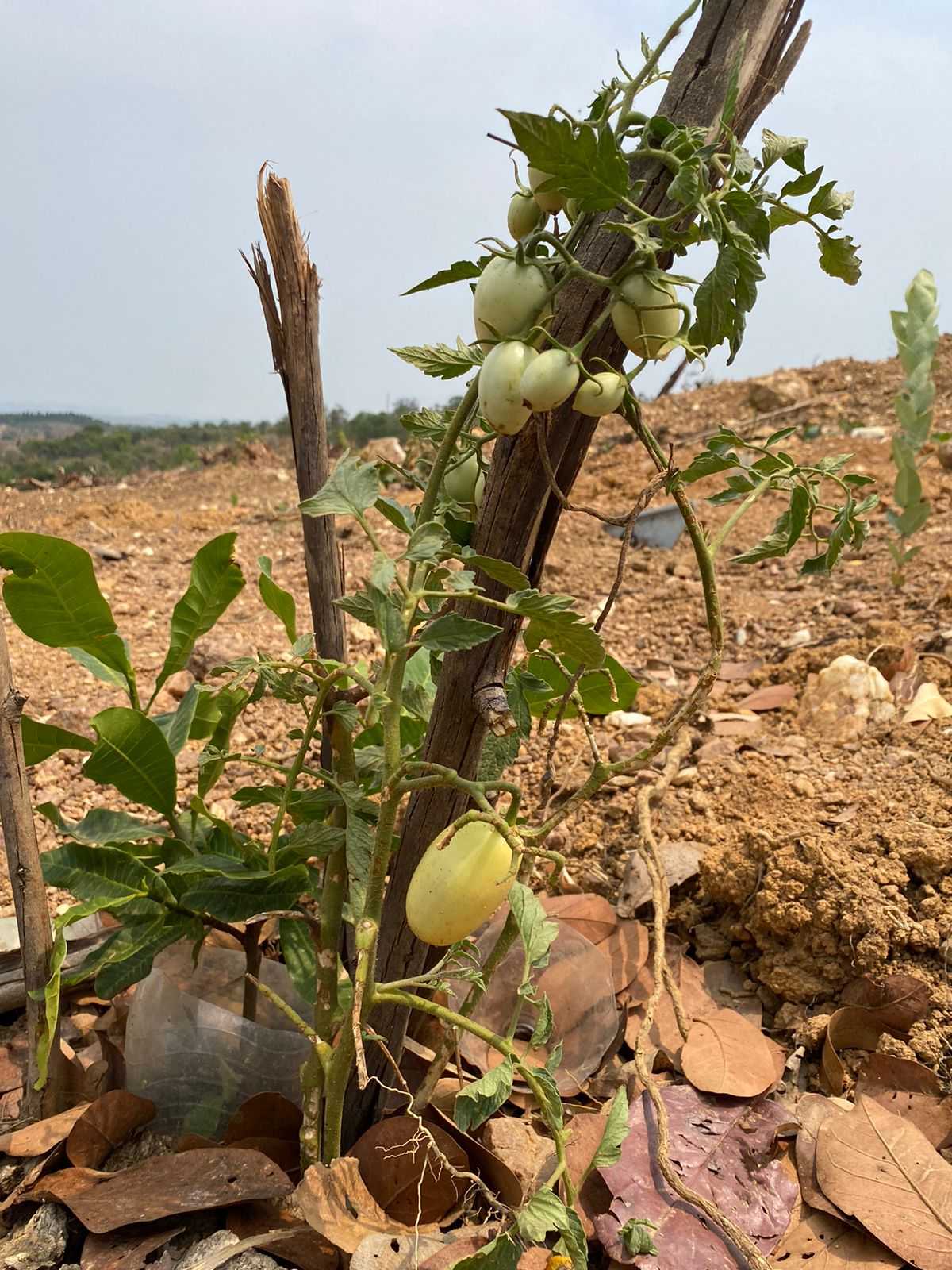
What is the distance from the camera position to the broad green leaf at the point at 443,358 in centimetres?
87

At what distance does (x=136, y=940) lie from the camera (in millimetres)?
1170

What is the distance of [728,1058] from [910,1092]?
0.75ft

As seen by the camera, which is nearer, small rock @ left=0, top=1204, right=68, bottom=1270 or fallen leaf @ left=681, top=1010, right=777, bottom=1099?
small rock @ left=0, top=1204, right=68, bottom=1270

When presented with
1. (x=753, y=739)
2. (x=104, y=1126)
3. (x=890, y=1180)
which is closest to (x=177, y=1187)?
(x=104, y=1126)

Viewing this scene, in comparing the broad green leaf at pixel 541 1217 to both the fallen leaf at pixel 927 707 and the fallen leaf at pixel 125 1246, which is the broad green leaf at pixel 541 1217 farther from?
the fallen leaf at pixel 927 707

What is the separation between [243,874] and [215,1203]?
0.34 m

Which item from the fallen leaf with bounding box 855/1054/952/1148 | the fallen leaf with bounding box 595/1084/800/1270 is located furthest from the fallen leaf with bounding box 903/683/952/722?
the fallen leaf with bounding box 595/1084/800/1270

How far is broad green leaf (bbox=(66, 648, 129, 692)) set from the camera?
1.35 meters

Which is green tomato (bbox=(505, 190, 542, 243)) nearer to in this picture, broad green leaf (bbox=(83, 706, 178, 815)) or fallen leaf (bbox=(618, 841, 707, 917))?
broad green leaf (bbox=(83, 706, 178, 815))

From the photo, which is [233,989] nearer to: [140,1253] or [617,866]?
[140,1253]

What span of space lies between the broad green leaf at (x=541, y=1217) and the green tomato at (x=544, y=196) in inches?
31.8

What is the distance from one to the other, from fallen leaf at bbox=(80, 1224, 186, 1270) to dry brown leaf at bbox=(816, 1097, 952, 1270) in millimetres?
750

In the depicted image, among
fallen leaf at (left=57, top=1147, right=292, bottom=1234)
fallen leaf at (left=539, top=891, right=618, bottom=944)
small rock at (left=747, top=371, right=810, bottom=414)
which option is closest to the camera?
fallen leaf at (left=57, top=1147, right=292, bottom=1234)

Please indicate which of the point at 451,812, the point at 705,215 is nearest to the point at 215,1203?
the point at 451,812
